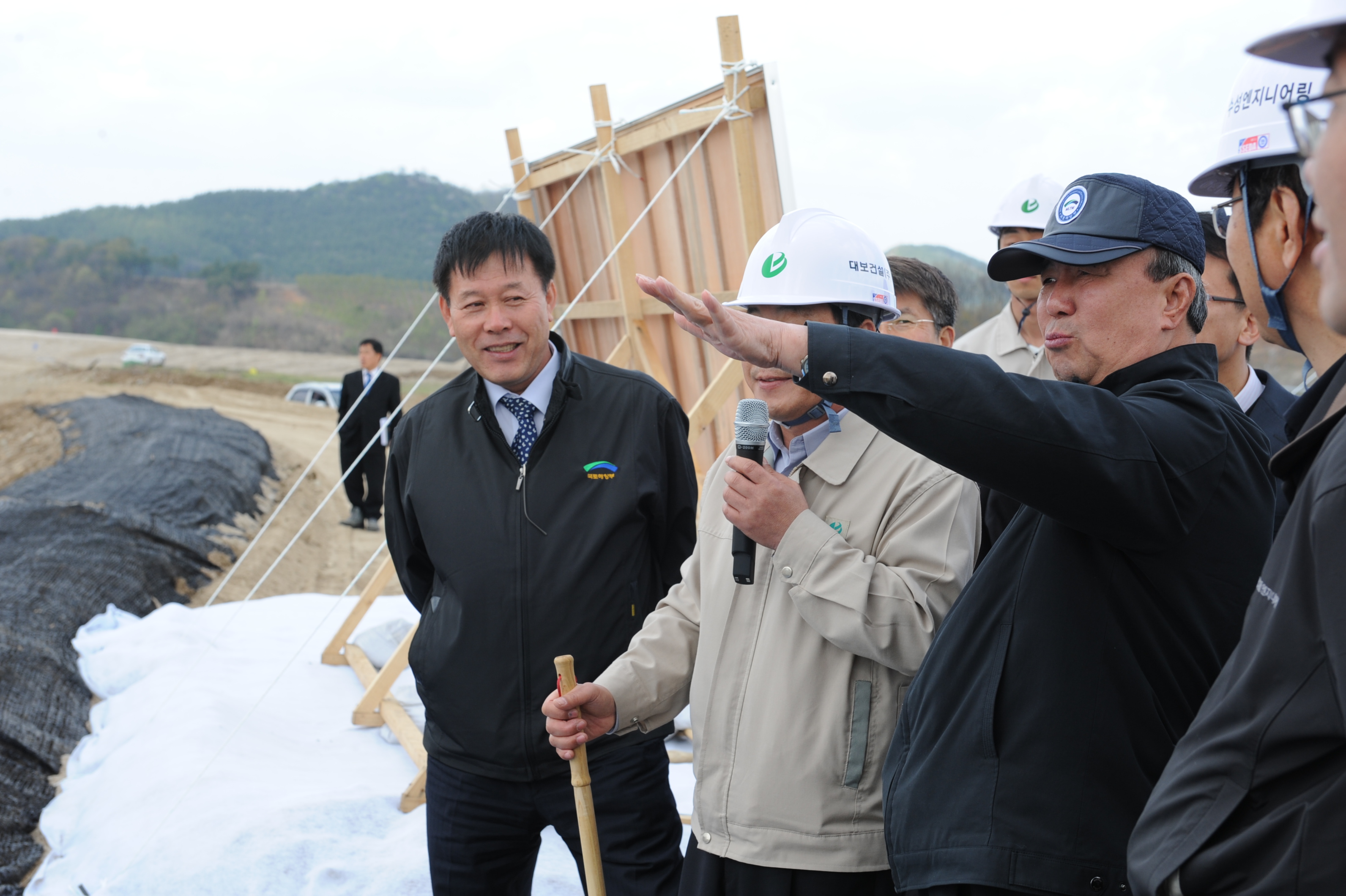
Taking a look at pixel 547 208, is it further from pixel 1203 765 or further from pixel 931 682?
pixel 1203 765

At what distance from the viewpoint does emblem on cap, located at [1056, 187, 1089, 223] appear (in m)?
1.54

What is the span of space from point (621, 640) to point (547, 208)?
12.6 feet

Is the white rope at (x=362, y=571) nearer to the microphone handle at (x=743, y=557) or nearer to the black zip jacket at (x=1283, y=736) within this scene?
the microphone handle at (x=743, y=557)

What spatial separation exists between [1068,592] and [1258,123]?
2.22 ft

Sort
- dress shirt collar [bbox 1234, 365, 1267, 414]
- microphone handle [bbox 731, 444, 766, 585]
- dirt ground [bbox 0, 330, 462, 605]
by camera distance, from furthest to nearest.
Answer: dirt ground [bbox 0, 330, 462, 605] < dress shirt collar [bbox 1234, 365, 1267, 414] < microphone handle [bbox 731, 444, 766, 585]

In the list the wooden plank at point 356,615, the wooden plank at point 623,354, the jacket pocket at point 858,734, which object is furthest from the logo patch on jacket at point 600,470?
the wooden plank at point 356,615

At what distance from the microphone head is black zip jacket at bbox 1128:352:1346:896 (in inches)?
37.7

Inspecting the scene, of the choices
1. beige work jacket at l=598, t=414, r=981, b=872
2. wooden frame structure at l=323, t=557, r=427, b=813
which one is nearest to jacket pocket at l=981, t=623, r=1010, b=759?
beige work jacket at l=598, t=414, r=981, b=872

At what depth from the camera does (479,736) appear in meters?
2.42

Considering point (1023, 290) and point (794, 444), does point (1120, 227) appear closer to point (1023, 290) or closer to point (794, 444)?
point (794, 444)

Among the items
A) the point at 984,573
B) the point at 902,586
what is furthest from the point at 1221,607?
the point at 902,586

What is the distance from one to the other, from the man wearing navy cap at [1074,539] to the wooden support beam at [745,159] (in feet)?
7.64

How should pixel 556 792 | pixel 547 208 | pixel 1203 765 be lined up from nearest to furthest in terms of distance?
pixel 1203 765 → pixel 556 792 → pixel 547 208

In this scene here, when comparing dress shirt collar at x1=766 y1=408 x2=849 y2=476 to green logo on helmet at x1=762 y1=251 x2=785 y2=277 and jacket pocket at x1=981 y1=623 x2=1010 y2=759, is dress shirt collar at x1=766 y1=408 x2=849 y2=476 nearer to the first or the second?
green logo on helmet at x1=762 y1=251 x2=785 y2=277
